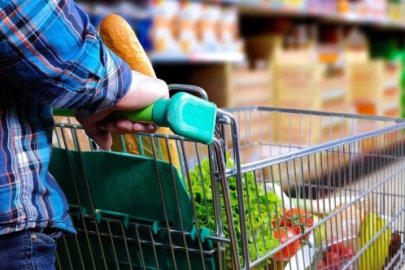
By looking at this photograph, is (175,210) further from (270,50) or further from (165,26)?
(270,50)

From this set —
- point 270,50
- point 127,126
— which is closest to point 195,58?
point 270,50

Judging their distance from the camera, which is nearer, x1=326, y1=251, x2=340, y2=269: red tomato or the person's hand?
the person's hand

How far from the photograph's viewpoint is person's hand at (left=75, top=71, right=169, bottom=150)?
67 centimetres

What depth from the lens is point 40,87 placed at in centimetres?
59

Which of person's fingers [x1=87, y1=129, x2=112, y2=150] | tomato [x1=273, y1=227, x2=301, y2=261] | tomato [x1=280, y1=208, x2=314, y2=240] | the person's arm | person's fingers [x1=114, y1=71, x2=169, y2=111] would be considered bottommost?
tomato [x1=273, y1=227, x2=301, y2=261]

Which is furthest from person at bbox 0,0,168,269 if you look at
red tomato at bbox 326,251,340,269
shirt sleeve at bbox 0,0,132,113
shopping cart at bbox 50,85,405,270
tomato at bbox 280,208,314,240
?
red tomato at bbox 326,251,340,269

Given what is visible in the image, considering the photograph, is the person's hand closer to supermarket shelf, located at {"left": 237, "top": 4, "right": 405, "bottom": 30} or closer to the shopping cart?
the shopping cart

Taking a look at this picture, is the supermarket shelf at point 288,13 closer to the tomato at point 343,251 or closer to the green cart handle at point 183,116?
the tomato at point 343,251

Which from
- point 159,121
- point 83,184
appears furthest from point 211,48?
point 159,121

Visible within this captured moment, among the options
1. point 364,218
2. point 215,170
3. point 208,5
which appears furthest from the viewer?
point 208,5

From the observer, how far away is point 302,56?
3.16 metres

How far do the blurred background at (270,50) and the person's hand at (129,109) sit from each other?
100 cm

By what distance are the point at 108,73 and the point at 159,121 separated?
0.09 m

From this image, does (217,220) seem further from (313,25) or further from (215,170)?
(313,25)
